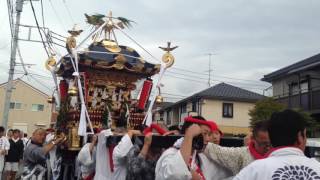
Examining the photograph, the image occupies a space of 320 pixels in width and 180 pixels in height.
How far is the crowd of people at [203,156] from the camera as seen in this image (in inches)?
89.7

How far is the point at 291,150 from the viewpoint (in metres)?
2.28

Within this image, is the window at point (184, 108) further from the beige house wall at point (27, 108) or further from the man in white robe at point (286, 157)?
the man in white robe at point (286, 157)

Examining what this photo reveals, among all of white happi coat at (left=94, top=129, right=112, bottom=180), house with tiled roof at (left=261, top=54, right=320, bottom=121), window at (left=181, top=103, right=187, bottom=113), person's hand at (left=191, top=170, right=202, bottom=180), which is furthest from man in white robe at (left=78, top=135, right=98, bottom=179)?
window at (left=181, top=103, right=187, bottom=113)

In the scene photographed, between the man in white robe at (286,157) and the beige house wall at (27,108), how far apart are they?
54.1m

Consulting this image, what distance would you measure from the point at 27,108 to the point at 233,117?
94.6 ft

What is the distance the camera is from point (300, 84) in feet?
80.6

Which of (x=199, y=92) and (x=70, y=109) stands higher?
(x=199, y=92)

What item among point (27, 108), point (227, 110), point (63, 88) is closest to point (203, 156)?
point (63, 88)

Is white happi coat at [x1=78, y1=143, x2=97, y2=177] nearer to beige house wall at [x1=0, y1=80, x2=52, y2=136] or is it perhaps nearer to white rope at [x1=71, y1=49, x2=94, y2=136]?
white rope at [x1=71, y1=49, x2=94, y2=136]

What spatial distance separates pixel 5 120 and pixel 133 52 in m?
11.3

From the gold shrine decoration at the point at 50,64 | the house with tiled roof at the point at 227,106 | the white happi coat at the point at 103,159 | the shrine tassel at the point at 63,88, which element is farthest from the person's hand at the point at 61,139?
the house with tiled roof at the point at 227,106

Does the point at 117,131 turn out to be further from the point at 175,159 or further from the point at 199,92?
the point at 199,92

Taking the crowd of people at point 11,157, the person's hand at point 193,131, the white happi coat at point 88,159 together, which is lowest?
the crowd of people at point 11,157

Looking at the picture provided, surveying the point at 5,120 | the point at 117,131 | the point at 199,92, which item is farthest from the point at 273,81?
the point at 117,131
